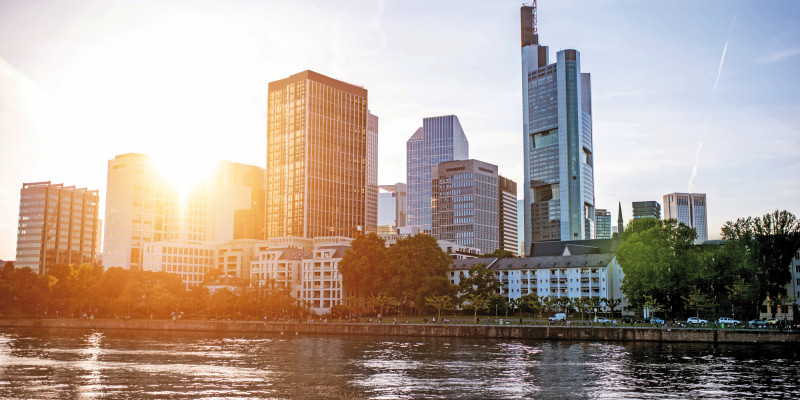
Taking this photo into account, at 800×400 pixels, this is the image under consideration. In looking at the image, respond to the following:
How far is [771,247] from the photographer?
132 meters

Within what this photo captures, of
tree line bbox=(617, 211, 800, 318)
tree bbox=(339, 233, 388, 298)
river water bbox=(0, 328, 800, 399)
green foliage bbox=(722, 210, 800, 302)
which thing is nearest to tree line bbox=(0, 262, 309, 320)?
tree bbox=(339, 233, 388, 298)

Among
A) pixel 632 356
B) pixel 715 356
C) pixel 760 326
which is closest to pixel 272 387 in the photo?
pixel 632 356

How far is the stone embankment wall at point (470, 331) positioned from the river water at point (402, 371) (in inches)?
170

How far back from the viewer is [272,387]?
205ft

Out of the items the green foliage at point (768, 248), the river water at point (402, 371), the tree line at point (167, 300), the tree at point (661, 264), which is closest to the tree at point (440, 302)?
the tree line at point (167, 300)

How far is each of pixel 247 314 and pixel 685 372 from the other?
122 metres

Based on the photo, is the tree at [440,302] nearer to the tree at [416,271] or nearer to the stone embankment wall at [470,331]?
the tree at [416,271]

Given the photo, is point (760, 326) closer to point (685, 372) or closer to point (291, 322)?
point (685, 372)

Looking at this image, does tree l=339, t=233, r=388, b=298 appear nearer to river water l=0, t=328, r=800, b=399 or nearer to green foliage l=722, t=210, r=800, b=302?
river water l=0, t=328, r=800, b=399

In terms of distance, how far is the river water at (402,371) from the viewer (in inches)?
2346

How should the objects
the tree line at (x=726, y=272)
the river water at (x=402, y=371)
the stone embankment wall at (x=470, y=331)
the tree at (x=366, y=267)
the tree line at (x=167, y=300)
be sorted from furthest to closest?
the tree line at (x=167, y=300) < the tree at (x=366, y=267) < the tree line at (x=726, y=272) < the stone embankment wall at (x=470, y=331) < the river water at (x=402, y=371)

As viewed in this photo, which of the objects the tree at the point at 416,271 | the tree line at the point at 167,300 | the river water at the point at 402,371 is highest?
the tree at the point at 416,271

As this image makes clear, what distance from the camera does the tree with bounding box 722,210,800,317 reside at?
130m

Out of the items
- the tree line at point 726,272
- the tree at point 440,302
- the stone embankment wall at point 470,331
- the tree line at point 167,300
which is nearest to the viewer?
the stone embankment wall at point 470,331
